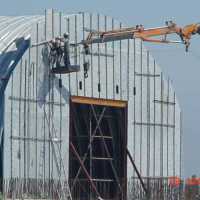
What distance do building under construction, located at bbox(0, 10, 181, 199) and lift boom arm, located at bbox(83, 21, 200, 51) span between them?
1.09 metres

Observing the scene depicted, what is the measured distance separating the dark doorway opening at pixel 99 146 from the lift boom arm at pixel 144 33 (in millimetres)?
3647

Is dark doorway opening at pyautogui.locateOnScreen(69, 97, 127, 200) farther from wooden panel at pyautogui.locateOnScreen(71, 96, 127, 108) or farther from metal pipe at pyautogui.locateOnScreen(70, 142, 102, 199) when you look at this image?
metal pipe at pyautogui.locateOnScreen(70, 142, 102, 199)

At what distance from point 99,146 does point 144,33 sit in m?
7.44

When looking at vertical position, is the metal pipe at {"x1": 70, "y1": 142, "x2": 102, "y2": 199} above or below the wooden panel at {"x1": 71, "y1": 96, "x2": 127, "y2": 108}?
below

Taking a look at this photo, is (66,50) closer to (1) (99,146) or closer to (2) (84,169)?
(2) (84,169)

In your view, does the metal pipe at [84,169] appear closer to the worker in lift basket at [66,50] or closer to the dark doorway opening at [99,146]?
the dark doorway opening at [99,146]

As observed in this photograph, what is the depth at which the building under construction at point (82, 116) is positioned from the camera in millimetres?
71688

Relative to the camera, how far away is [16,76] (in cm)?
7175

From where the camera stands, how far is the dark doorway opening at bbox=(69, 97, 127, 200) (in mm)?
76000

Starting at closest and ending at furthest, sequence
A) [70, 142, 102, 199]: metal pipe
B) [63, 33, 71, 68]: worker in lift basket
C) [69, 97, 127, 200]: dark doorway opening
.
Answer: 1. [63, 33, 71, 68]: worker in lift basket
2. [70, 142, 102, 199]: metal pipe
3. [69, 97, 127, 200]: dark doorway opening

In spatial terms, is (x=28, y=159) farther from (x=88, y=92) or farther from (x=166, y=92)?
(x=166, y=92)


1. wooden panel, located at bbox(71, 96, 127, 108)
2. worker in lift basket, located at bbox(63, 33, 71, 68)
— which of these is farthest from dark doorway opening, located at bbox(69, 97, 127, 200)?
worker in lift basket, located at bbox(63, 33, 71, 68)

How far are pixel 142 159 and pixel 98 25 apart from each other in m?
8.49

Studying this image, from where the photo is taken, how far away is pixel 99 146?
78562mm
